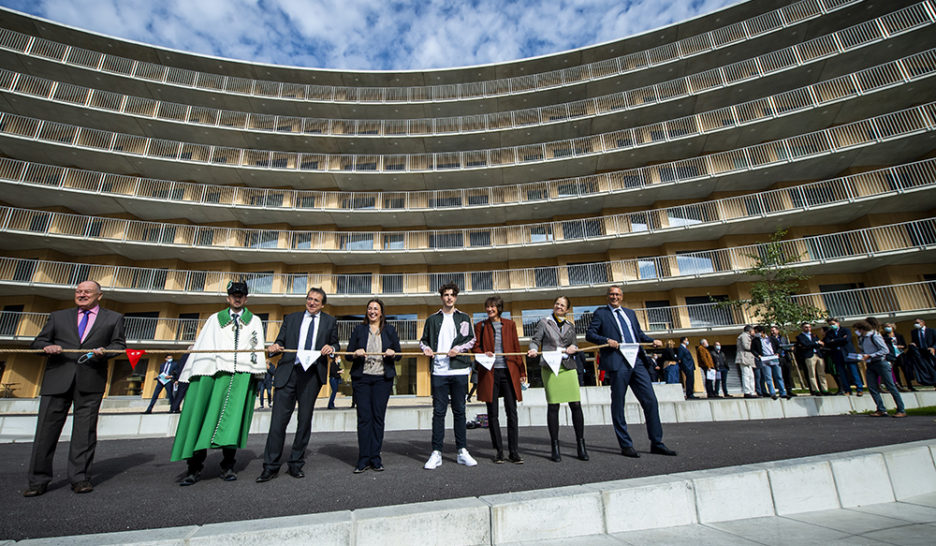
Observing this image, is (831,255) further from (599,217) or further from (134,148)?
(134,148)

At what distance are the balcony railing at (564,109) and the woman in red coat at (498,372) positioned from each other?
2059cm

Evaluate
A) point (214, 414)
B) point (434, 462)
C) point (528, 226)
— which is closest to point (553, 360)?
point (434, 462)

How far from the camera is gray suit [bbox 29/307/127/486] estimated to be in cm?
360

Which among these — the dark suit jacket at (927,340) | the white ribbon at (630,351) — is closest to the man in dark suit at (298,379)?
the white ribbon at (630,351)

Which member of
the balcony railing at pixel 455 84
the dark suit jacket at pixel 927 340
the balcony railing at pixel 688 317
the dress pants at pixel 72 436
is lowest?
the dress pants at pixel 72 436

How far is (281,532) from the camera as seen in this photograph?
2172 mm

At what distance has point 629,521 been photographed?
2.68 m

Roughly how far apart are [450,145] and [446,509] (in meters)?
24.3

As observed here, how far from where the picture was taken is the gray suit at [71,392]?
11.8 feet

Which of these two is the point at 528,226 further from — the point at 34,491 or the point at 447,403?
the point at 34,491

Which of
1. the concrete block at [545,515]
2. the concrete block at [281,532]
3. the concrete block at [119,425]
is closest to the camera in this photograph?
the concrete block at [281,532]

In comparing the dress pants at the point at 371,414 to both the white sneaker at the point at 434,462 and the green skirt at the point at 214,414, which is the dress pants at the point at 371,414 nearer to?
the white sneaker at the point at 434,462

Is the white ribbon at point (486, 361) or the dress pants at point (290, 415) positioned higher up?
the white ribbon at point (486, 361)

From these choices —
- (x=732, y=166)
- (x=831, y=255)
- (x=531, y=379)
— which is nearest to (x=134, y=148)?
(x=531, y=379)
